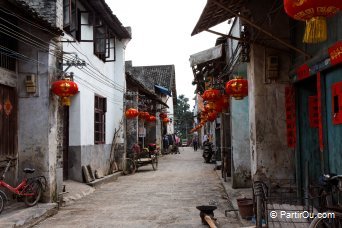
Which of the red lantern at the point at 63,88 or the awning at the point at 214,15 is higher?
the awning at the point at 214,15

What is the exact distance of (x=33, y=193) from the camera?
9062 mm

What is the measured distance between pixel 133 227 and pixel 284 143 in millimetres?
3540

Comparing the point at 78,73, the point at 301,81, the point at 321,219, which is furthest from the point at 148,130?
the point at 321,219

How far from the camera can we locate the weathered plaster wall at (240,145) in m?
12.3

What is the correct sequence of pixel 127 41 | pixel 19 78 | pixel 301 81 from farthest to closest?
pixel 127 41, pixel 19 78, pixel 301 81

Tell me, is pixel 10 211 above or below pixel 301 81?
below

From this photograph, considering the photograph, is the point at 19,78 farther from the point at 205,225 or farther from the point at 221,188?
the point at 221,188

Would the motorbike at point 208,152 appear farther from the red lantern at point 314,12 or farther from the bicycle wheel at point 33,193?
the red lantern at point 314,12

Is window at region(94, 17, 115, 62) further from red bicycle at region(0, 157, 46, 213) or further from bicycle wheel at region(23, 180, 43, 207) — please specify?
bicycle wheel at region(23, 180, 43, 207)

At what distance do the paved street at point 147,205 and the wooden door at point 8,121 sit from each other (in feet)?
6.31

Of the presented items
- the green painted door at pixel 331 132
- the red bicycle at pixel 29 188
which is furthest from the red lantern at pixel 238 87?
the red bicycle at pixel 29 188

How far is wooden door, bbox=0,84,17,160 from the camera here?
8984mm

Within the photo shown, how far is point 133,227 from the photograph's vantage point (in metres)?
7.73

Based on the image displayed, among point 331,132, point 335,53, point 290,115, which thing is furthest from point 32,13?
point 331,132
